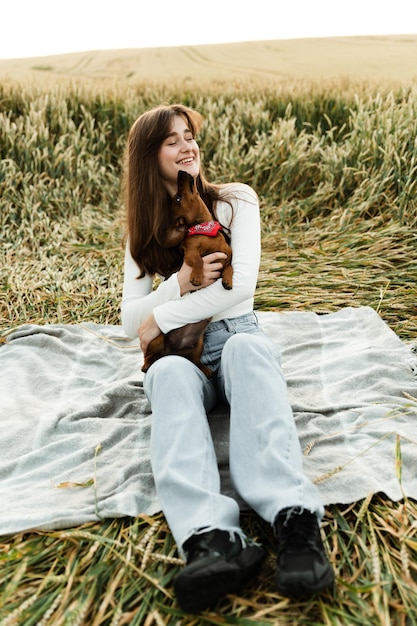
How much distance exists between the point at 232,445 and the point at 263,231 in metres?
3.20

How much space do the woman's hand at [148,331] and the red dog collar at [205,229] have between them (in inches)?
13.2

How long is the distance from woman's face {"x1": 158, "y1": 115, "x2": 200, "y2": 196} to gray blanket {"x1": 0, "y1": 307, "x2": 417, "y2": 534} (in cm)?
91

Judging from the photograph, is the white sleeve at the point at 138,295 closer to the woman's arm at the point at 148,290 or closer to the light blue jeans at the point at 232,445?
the woman's arm at the point at 148,290

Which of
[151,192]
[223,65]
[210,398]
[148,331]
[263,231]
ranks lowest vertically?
[263,231]

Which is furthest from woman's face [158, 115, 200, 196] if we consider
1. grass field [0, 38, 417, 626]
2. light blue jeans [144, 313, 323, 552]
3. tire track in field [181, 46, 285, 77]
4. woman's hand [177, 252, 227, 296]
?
tire track in field [181, 46, 285, 77]

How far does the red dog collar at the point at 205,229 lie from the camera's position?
2148mm

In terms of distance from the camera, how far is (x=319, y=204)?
4988 millimetres

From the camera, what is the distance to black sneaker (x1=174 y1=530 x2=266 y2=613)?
1.45 metres

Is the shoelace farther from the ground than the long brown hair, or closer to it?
closer to it

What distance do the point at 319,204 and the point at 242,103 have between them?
1.70 m

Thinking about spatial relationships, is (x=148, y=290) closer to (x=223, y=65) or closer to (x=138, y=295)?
(x=138, y=295)

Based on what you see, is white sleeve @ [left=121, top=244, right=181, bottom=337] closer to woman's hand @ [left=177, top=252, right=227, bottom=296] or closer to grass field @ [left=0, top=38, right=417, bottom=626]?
woman's hand @ [left=177, top=252, right=227, bottom=296]

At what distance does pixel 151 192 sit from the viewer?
2.42m

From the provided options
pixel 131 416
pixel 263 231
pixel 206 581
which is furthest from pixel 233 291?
pixel 263 231
